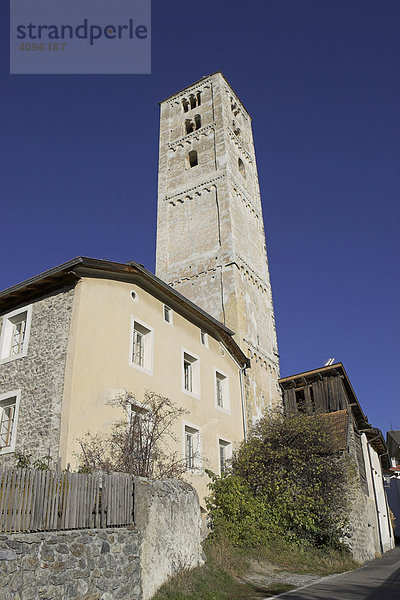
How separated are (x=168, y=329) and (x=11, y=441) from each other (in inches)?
240

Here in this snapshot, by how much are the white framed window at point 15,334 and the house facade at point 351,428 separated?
10.8 meters

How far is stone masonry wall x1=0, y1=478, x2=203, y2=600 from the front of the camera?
20.9 ft

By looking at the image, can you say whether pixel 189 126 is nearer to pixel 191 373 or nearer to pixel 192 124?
pixel 192 124

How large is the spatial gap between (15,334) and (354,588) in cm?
1094

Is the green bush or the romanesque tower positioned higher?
the romanesque tower

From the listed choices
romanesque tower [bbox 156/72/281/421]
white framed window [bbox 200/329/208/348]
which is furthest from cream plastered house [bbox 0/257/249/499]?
romanesque tower [bbox 156/72/281/421]

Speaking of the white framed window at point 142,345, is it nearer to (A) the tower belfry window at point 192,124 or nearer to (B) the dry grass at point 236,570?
(B) the dry grass at point 236,570

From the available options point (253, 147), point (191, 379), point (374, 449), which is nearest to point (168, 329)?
point (191, 379)

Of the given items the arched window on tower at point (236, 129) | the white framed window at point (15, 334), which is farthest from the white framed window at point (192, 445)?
the arched window on tower at point (236, 129)

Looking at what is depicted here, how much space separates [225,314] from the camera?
75.5 ft

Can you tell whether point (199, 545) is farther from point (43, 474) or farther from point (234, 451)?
point (234, 451)

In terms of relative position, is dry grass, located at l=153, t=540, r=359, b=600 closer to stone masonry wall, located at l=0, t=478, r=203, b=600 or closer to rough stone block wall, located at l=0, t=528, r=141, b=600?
→ stone masonry wall, located at l=0, t=478, r=203, b=600

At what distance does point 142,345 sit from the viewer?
1479 centimetres

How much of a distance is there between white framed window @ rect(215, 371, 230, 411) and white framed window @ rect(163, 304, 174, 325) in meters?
3.47
